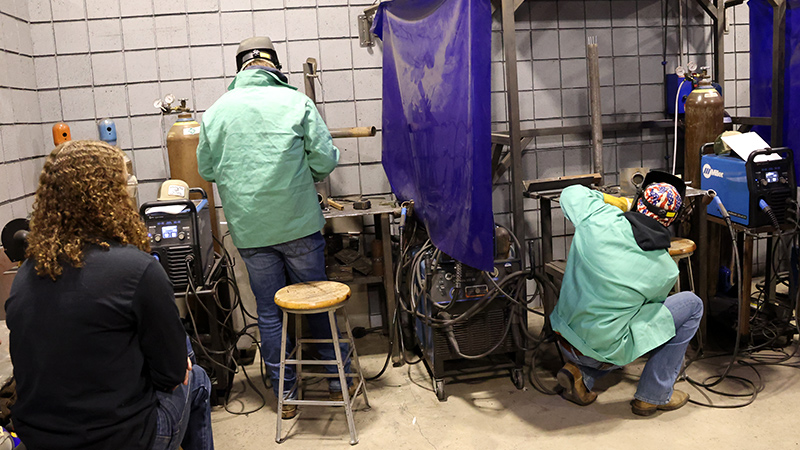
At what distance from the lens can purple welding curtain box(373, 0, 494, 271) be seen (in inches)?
93.6

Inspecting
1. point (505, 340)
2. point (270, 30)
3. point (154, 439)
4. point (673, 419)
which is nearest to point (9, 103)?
point (270, 30)

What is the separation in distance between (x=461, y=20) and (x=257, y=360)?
7.24ft

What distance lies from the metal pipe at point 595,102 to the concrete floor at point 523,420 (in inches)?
46.5

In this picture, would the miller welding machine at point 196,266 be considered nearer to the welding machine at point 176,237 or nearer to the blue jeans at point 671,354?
the welding machine at point 176,237

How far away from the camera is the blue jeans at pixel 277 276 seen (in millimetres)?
2941

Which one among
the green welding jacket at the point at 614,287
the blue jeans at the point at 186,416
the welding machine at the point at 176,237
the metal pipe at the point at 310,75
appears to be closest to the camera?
the blue jeans at the point at 186,416

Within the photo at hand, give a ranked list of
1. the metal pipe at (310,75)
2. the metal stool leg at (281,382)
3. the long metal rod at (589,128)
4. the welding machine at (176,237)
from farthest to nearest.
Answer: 1. the long metal rod at (589,128)
2. the metal pipe at (310,75)
3. the welding machine at (176,237)
4. the metal stool leg at (281,382)

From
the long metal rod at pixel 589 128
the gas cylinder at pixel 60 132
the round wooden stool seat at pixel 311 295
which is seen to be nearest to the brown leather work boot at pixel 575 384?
the round wooden stool seat at pixel 311 295

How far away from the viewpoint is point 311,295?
2760 mm

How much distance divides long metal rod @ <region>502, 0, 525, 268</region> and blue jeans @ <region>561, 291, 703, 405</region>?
0.70 metres

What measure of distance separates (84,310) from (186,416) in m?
0.54

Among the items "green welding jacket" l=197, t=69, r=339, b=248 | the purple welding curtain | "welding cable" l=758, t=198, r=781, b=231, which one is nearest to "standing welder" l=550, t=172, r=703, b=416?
the purple welding curtain

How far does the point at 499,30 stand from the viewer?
400 cm

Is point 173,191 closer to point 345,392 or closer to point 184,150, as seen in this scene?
point 184,150
